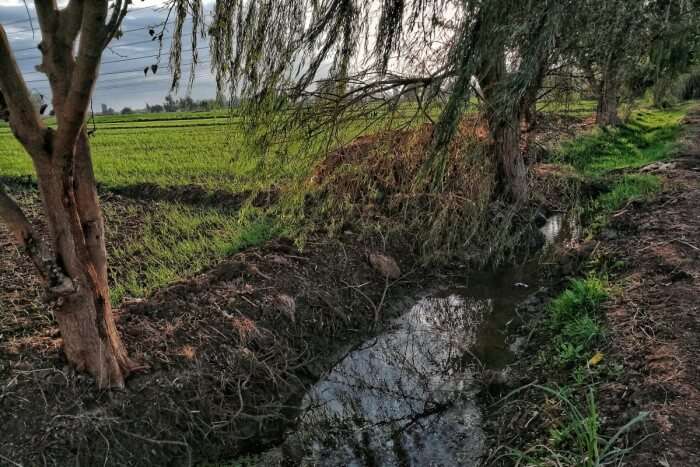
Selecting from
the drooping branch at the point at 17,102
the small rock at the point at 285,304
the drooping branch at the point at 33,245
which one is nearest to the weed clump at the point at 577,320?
the small rock at the point at 285,304

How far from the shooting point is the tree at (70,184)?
2426 millimetres

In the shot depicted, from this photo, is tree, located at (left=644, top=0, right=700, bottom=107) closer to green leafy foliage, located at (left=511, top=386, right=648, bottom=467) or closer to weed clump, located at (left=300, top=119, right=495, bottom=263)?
green leafy foliage, located at (left=511, top=386, right=648, bottom=467)

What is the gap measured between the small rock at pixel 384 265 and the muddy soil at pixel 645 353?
4.32 ft

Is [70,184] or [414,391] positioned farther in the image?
[414,391]

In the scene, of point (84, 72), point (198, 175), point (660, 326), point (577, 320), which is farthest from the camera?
point (198, 175)

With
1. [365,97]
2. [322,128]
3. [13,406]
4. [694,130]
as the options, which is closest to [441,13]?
[365,97]

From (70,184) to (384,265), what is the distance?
3208 millimetres

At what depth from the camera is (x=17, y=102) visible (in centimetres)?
261

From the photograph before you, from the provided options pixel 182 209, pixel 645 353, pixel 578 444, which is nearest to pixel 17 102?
pixel 578 444

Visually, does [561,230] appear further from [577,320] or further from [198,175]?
[198,175]

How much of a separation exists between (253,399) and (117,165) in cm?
865

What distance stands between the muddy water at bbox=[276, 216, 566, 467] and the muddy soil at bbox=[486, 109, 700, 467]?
248 mm

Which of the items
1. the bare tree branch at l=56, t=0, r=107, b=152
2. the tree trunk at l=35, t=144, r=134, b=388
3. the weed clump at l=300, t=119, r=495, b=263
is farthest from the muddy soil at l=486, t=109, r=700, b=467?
the bare tree branch at l=56, t=0, r=107, b=152

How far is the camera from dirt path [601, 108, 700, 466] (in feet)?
8.05
